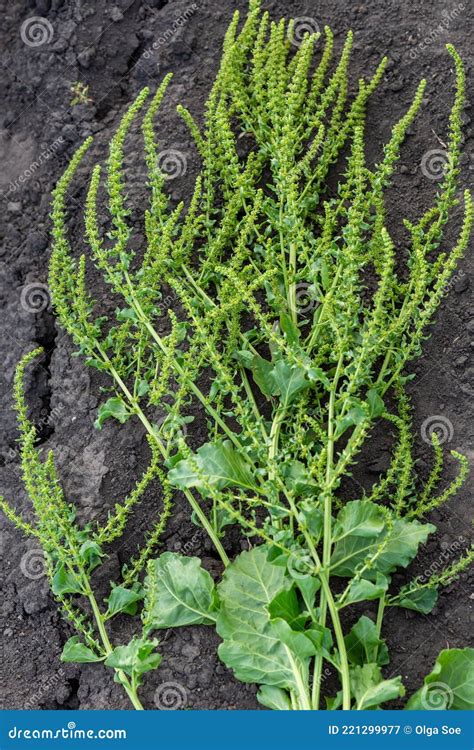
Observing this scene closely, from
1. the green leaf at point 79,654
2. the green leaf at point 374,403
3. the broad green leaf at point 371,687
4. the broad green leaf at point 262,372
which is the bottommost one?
the broad green leaf at point 371,687

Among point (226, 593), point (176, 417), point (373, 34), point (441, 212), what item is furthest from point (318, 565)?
point (373, 34)

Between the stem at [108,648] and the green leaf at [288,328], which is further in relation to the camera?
the green leaf at [288,328]

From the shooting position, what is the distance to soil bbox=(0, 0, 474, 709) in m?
3.39

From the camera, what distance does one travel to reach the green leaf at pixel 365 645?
3152 mm

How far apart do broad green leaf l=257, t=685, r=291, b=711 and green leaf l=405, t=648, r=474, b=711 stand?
1.32ft

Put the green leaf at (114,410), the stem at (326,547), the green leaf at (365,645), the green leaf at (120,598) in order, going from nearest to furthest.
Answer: the stem at (326,547) → the green leaf at (365,645) → the green leaf at (120,598) → the green leaf at (114,410)

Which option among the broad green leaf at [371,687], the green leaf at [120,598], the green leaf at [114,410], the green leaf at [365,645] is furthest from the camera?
the green leaf at [114,410]

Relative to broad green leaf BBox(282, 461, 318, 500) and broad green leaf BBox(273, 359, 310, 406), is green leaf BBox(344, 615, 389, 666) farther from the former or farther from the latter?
broad green leaf BBox(273, 359, 310, 406)

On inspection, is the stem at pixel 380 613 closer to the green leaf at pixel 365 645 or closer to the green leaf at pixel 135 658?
the green leaf at pixel 365 645

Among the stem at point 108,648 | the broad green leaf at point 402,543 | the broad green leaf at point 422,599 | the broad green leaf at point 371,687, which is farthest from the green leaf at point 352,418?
the stem at point 108,648

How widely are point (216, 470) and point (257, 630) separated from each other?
55 cm

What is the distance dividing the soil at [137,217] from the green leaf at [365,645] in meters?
0.12

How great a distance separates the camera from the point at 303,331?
387 cm

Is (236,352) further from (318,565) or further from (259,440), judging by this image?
(318,565)
